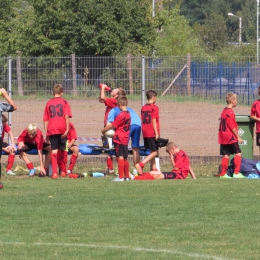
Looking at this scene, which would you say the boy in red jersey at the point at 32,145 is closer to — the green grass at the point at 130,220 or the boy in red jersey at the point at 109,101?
the boy in red jersey at the point at 109,101

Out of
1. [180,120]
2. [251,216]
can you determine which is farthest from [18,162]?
[251,216]

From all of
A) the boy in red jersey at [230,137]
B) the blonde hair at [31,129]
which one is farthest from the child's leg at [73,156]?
the boy in red jersey at [230,137]

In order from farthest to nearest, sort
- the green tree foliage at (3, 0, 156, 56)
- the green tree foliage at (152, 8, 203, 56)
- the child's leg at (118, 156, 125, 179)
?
the green tree foliage at (152, 8, 203, 56)
the green tree foliage at (3, 0, 156, 56)
the child's leg at (118, 156, 125, 179)

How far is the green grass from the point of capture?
8.16 m

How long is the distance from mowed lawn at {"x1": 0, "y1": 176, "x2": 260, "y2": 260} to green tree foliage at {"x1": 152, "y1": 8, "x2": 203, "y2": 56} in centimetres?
3330

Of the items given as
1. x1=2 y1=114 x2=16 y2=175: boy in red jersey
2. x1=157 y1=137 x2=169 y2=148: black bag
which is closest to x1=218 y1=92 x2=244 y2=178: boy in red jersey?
x1=157 y1=137 x2=169 y2=148: black bag

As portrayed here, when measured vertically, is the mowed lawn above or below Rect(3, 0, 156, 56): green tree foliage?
below

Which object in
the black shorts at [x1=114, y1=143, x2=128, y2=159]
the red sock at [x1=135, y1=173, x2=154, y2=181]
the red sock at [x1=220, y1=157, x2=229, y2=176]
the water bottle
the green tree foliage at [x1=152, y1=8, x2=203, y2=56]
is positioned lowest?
the water bottle

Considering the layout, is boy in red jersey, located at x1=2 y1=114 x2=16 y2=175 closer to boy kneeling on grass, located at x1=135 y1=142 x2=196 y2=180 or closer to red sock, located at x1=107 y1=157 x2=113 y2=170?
red sock, located at x1=107 y1=157 x2=113 y2=170

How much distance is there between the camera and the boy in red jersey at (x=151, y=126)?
15602mm

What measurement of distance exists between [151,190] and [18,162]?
6174mm

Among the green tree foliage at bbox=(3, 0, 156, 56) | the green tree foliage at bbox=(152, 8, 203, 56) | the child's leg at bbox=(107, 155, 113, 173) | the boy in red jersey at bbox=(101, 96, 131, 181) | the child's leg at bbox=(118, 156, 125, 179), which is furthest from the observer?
the green tree foliage at bbox=(152, 8, 203, 56)

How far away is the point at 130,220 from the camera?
9906mm

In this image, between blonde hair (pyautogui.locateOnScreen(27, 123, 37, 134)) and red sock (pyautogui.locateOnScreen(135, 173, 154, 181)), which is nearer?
red sock (pyautogui.locateOnScreen(135, 173, 154, 181))
